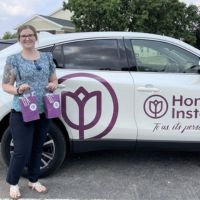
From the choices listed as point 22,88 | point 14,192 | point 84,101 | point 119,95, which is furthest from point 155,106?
point 14,192

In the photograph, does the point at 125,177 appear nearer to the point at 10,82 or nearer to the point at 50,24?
the point at 10,82

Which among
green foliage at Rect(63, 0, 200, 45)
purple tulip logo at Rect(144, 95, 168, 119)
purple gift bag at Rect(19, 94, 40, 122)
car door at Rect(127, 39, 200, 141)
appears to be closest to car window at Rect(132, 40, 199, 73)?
car door at Rect(127, 39, 200, 141)

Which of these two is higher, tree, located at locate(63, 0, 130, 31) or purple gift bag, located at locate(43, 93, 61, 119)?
tree, located at locate(63, 0, 130, 31)

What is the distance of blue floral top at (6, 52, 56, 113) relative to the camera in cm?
399

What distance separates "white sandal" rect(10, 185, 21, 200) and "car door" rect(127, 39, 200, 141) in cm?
140

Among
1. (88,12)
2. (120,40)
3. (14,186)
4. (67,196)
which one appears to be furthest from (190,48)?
(88,12)

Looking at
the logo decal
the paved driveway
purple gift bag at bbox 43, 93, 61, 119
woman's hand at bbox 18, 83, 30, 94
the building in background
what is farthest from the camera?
the building in background

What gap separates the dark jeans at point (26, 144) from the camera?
407 cm

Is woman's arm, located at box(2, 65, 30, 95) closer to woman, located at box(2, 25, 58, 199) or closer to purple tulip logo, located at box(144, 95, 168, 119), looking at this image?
woman, located at box(2, 25, 58, 199)

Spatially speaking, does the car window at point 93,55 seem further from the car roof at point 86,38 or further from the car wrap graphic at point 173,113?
the car wrap graphic at point 173,113

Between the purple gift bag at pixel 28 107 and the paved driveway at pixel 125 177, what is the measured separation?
0.90 metres

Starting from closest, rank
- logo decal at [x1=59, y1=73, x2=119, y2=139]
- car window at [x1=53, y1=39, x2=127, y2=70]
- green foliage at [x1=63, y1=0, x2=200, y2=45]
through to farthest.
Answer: logo decal at [x1=59, y1=73, x2=119, y2=139]
car window at [x1=53, y1=39, x2=127, y2=70]
green foliage at [x1=63, y1=0, x2=200, y2=45]

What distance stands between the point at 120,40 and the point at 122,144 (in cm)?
115

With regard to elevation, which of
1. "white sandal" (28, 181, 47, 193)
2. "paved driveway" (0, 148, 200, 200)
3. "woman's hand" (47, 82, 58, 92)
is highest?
"woman's hand" (47, 82, 58, 92)
